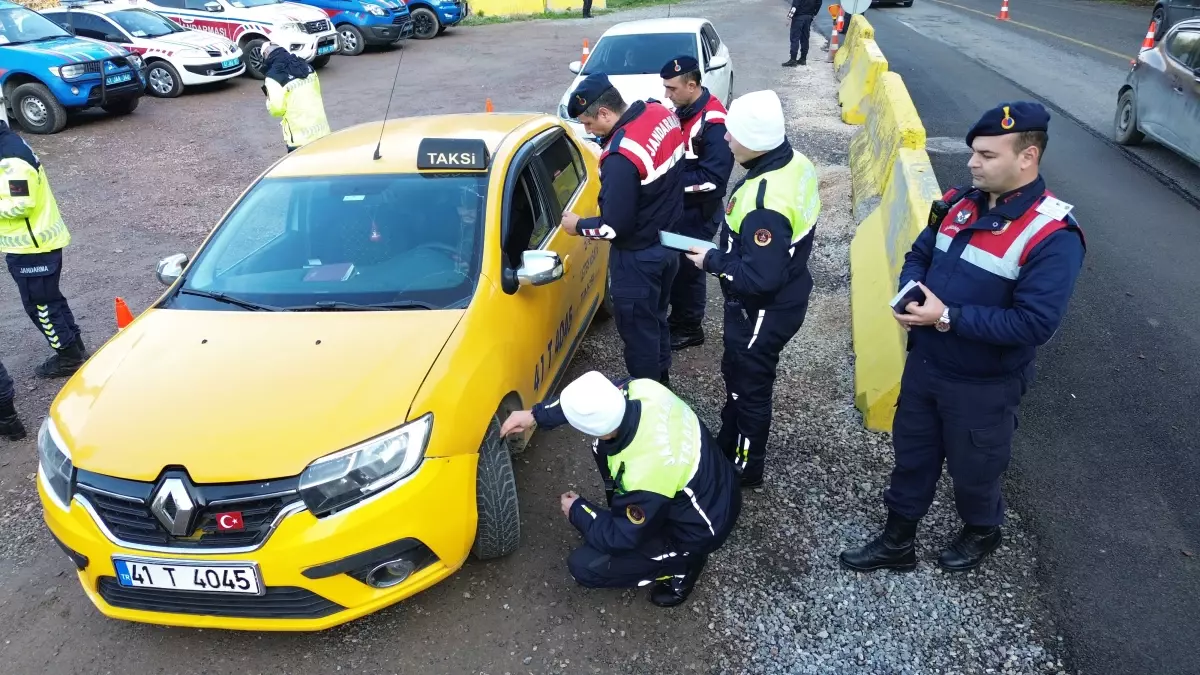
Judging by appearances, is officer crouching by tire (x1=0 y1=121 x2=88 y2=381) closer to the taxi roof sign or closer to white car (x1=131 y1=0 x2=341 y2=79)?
the taxi roof sign

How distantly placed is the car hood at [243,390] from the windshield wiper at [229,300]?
0.07 m

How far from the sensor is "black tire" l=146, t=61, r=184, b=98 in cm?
1320

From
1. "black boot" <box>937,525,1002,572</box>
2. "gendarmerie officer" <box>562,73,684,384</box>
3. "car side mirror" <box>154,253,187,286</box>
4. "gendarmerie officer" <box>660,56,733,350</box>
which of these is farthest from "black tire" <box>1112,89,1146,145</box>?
"car side mirror" <box>154,253,187,286</box>

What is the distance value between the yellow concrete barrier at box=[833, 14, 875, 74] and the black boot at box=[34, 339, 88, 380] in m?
12.1

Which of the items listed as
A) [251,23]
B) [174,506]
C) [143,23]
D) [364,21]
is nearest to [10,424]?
[174,506]

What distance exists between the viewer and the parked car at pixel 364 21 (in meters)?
17.4

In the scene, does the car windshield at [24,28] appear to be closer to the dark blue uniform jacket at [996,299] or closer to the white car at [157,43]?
the white car at [157,43]

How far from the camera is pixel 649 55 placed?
9.91m

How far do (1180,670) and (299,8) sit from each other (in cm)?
1747

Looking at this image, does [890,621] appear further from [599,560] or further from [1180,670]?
[599,560]

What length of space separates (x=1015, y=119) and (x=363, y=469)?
248 cm

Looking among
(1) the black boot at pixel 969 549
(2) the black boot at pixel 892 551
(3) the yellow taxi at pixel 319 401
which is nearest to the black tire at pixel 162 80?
(3) the yellow taxi at pixel 319 401

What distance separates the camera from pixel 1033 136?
2.45 metres

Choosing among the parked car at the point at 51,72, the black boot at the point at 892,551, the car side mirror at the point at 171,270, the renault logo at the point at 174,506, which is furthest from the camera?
the parked car at the point at 51,72
